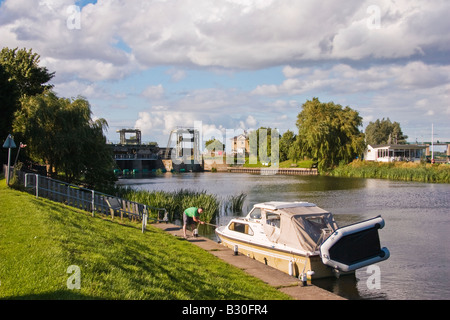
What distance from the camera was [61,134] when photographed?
105 feet

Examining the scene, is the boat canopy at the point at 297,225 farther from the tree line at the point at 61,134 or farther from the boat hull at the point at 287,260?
the tree line at the point at 61,134

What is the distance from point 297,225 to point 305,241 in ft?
2.51

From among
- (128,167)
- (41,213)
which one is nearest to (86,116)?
(41,213)

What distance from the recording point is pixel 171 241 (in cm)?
1731

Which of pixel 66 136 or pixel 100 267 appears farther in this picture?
pixel 66 136

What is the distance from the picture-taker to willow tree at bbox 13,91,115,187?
31297 millimetres

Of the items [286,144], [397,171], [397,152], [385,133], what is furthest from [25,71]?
[385,133]

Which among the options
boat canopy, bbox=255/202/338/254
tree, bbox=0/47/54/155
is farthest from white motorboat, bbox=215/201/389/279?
tree, bbox=0/47/54/155

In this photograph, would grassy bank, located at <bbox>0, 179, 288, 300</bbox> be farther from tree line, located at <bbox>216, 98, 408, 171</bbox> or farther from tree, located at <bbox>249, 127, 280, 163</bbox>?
tree, located at <bbox>249, 127, 280, 163</bbox>

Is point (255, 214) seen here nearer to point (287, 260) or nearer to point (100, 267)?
point (287, 260)

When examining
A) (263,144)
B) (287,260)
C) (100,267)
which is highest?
(263,144)

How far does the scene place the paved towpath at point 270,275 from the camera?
1162 cm
